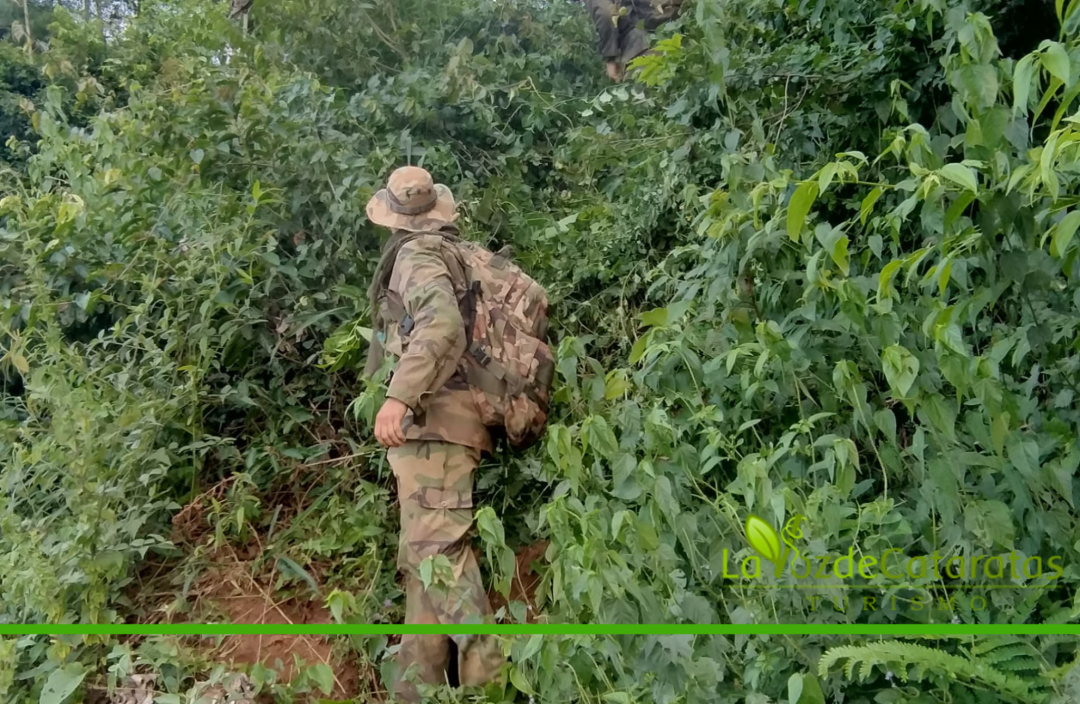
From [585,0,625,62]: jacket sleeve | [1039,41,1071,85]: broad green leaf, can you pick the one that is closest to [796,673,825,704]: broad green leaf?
[1039,41,1071,85]: broad green leaf

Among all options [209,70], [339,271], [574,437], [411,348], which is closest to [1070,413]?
[574,437]

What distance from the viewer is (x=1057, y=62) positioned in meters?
0.89

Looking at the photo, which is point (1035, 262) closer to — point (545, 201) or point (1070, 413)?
point (1070, 413)

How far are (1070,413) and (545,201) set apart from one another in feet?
Answer: 7.02

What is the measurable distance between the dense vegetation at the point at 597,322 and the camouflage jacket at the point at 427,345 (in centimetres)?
20

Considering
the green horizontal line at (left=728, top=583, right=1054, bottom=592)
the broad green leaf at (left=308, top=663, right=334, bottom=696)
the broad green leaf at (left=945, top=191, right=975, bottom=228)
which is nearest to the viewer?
the broad green leaf at (left=945, top=191, right=975, bottom=228)

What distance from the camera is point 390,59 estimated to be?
3.45 m

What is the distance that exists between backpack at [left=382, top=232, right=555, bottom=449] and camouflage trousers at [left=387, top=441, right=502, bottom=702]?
0.46ft

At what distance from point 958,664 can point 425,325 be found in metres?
1.21

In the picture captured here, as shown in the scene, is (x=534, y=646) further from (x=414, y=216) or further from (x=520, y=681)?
(x=414, y=216)

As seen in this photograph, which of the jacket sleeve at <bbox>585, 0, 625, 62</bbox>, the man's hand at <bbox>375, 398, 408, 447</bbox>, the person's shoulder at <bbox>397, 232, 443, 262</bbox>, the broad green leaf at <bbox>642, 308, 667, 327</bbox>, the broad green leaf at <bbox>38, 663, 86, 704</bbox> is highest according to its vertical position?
the jacket sleeve at <bbox>585, 0, 625, 62</bbox>

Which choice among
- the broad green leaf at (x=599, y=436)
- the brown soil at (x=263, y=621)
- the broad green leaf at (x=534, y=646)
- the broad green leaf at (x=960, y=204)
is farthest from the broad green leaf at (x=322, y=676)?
the broad green leaf at (x=960, y=204)

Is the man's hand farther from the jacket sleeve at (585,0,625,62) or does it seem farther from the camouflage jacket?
the jacket sleeve at (585,0,625,62)

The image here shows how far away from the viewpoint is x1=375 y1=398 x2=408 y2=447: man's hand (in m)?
1.79
